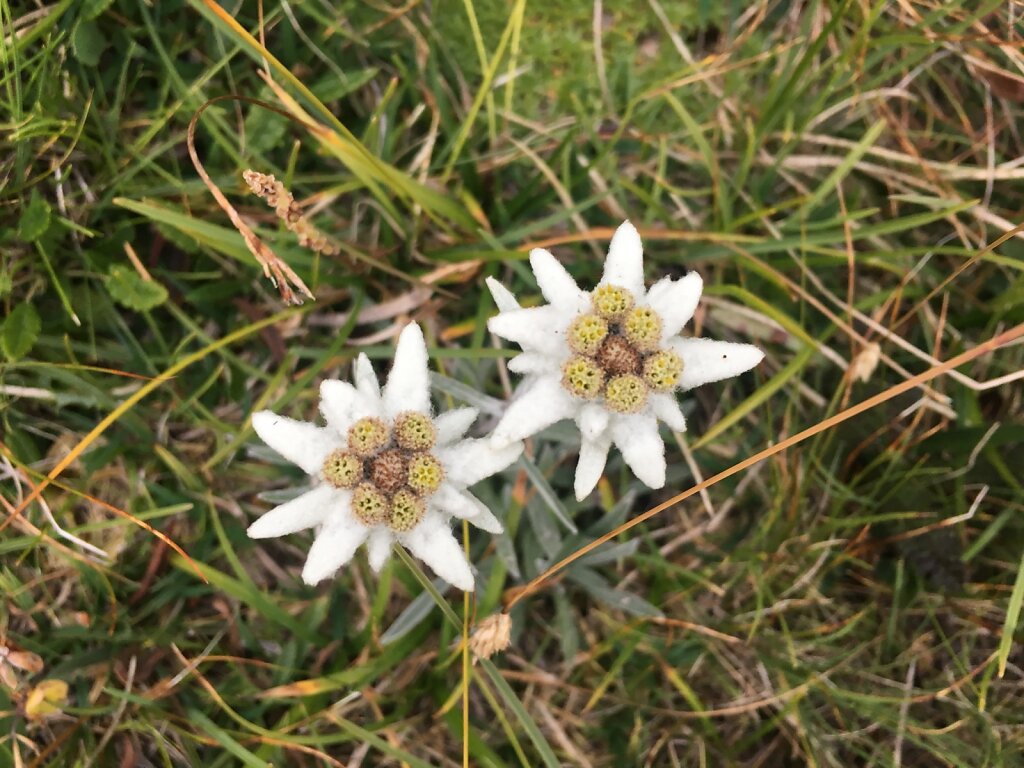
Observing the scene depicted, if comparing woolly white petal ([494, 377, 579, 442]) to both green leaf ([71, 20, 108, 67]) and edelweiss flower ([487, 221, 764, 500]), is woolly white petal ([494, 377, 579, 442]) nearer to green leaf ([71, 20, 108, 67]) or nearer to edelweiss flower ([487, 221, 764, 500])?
edelweiss flower ([487, 221, 764, 500])

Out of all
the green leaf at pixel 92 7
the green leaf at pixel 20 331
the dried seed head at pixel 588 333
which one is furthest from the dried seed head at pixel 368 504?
the green leaf at pixel 92 7

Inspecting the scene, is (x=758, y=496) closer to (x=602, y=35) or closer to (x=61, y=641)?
(x=602, y=35)

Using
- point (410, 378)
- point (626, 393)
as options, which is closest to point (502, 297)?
point (410, 378)

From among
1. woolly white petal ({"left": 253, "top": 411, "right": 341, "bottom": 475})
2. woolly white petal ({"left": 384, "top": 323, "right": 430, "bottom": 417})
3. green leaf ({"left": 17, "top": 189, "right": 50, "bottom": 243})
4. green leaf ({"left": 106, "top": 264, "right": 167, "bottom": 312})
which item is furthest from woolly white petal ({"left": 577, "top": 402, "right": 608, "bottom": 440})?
green leaf ({"left": 17, "top": 189, "right": 50, "bottom": 243})

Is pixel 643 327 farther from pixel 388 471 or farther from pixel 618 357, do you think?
pixel 388 471

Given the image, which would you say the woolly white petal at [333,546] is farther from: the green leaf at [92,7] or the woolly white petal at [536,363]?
the green leaf at [92,7]

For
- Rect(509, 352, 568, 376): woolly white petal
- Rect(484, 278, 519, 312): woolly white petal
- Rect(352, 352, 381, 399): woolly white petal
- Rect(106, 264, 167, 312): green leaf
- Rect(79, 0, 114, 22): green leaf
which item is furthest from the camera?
Rect(106, 264, 167, 312): green leaf
